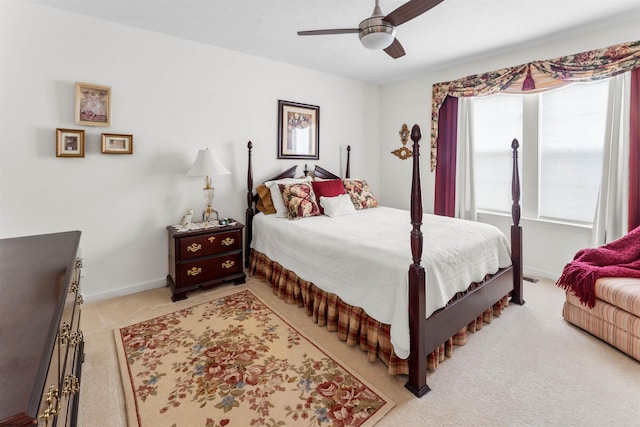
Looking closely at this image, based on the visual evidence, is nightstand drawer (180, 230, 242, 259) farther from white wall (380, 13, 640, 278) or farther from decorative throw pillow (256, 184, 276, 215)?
white wall (380, 13, 640, 278)

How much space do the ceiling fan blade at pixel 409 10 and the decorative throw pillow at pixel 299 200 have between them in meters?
1.86

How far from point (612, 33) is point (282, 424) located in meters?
4.10

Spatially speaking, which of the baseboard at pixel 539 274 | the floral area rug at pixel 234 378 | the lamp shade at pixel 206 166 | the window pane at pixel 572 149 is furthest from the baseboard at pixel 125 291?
the window pane at pixel 572 149

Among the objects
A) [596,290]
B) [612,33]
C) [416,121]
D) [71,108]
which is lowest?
[596,290]

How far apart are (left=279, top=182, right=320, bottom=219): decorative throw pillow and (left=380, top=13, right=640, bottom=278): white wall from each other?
1.85 m

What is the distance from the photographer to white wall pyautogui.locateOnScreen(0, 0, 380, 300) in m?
2.43

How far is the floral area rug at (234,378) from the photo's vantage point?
1589mm

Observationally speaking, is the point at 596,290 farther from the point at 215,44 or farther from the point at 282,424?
the point at 215,44

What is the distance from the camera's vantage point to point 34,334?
0.77 metres

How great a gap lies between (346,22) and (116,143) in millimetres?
2372

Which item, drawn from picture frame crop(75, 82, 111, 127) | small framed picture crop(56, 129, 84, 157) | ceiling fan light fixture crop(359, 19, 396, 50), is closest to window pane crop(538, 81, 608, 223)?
ceiling fan light fixture crop(359, 19, 396, 50)

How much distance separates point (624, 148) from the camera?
278 centimetres

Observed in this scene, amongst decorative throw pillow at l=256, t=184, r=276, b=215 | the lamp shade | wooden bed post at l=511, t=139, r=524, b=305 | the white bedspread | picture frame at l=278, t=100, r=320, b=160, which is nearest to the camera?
the white bedspread

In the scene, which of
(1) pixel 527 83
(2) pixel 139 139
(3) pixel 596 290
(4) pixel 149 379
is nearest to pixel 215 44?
(2) pixel 139 139
